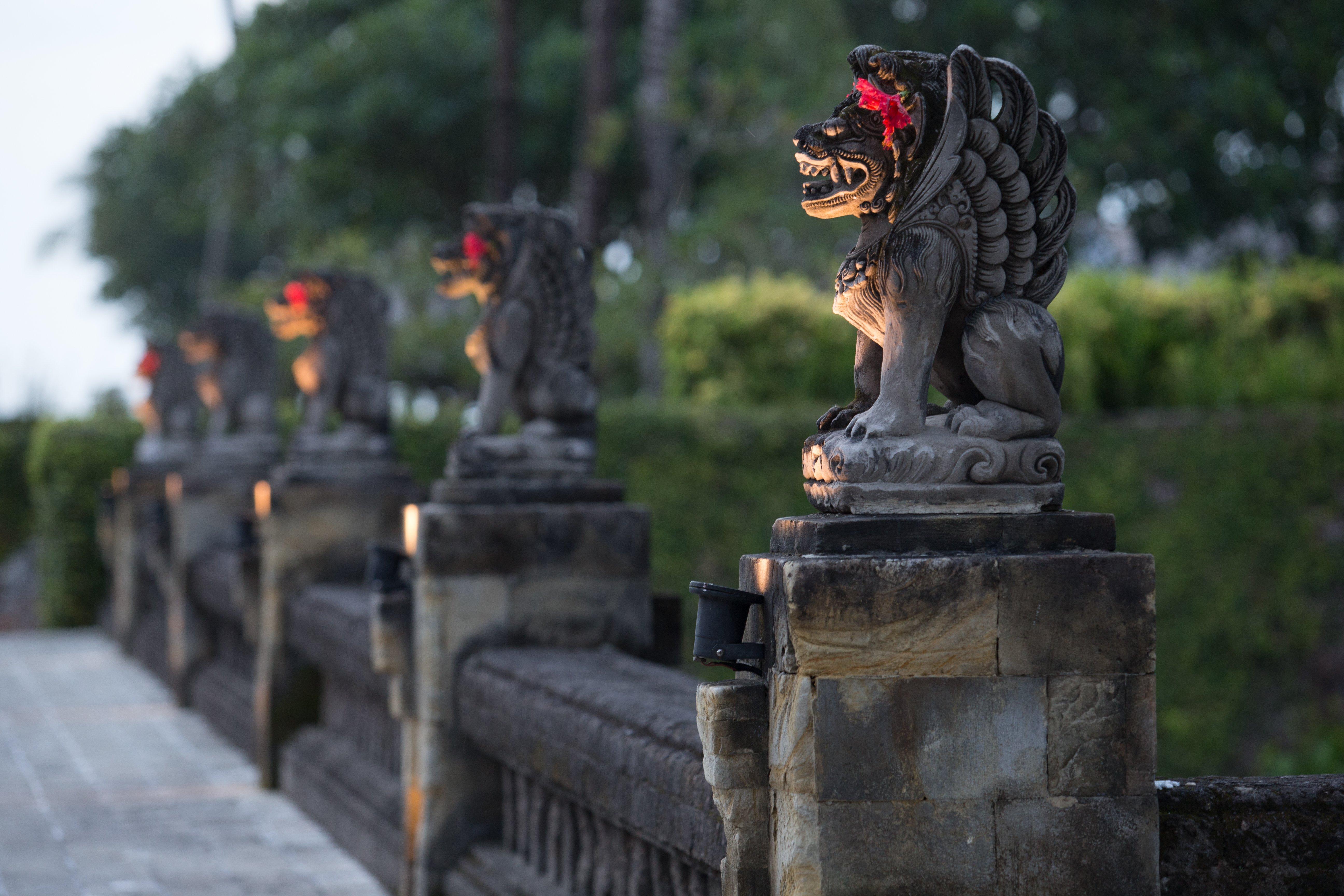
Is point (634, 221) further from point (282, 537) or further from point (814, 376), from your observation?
point (282, 537)

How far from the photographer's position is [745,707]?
3.26 metres

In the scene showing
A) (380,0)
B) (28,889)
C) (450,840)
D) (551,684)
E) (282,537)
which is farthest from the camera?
(380,0)

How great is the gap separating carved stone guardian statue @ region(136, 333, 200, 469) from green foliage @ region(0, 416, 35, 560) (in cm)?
404

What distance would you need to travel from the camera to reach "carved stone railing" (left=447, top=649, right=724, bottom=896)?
381 centimetres

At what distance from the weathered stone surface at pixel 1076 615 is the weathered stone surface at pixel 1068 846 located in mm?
290

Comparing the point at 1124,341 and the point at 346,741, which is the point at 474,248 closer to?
the point at 346,741

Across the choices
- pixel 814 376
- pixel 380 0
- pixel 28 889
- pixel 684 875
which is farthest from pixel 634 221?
pixel 684 875

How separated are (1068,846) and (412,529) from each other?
3.54 m

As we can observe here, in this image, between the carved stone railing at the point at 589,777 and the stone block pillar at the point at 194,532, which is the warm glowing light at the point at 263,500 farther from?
the carved stone railing at the point at 589,777

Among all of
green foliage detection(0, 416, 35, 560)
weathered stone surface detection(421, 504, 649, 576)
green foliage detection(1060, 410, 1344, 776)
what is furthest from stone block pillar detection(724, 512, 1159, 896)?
green foliage detection(0, 416, 35, 560)

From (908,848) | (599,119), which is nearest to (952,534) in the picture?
(908,848)

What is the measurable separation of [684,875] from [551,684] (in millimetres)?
1045

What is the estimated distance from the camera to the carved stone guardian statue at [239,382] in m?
12.4

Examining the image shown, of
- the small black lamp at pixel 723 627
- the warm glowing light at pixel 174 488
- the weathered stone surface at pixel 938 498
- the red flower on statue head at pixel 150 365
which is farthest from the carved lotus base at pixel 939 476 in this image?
the red flower on statue head at pixel 150 365
